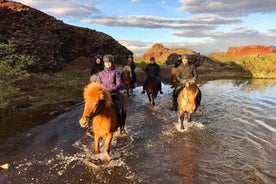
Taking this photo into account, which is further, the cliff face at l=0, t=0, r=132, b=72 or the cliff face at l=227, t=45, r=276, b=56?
the cliff face at l=227, t=45, r=276, b=56

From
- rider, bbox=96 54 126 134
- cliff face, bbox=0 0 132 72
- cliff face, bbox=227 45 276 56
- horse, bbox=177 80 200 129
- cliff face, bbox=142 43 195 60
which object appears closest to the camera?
rider, bbox=96 54 126 134

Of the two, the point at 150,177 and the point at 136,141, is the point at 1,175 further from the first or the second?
the point at 136,141

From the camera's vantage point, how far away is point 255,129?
Result: 37.8 feet

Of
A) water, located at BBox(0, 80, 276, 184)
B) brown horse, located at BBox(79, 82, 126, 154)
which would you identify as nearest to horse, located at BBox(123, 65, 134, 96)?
water, located at BBox(0, 80, 276, 184)

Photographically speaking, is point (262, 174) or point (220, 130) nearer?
point (262, 174)

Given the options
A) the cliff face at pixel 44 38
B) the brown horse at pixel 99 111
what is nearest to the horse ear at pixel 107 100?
the brown horse at pixel 99 111

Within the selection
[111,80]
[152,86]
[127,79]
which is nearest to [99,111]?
[111,80]

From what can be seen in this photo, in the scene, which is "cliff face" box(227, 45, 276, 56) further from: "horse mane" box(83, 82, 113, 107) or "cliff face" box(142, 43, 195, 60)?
"horse mane" box(83, 82, 113, 107)

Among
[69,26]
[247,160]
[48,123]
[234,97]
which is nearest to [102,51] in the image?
[69,26]

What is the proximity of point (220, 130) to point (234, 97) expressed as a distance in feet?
29.1

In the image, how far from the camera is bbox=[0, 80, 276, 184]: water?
7320 millimetres

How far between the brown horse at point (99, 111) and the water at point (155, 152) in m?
1.00

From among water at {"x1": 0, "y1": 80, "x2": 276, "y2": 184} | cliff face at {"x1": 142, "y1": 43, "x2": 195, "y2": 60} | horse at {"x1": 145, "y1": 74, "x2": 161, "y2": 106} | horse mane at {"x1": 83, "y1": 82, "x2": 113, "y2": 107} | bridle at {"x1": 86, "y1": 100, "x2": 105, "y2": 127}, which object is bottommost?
water at {"x1": 0, "y1": 80, "x2": 276, "y2": 184}

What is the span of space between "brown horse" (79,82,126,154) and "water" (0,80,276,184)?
1.00 meters
